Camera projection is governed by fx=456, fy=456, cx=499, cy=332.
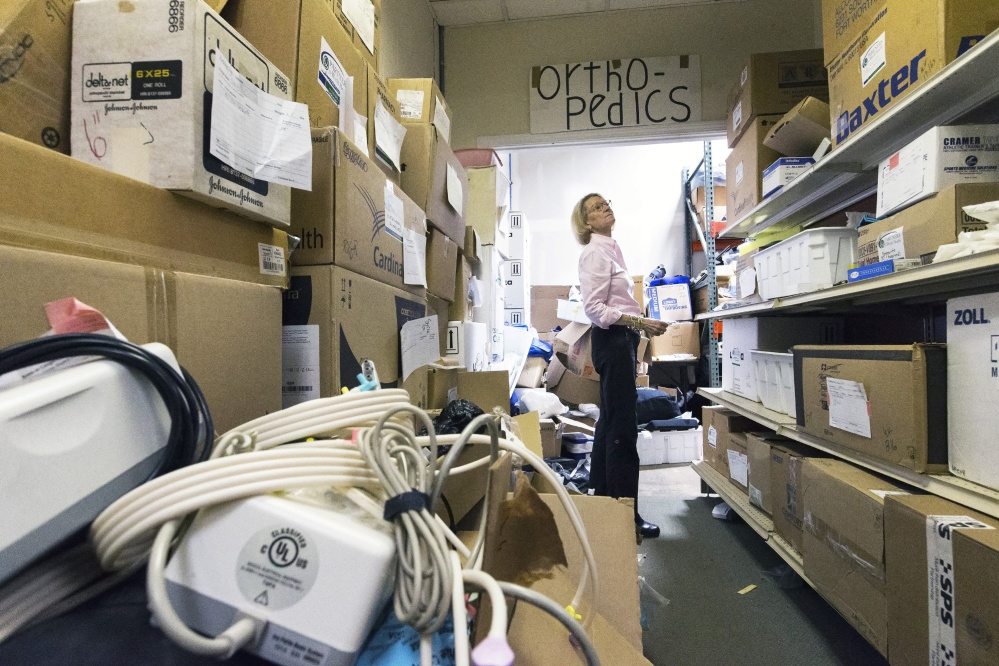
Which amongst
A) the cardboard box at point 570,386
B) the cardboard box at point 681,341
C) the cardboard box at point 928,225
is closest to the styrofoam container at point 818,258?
the cardboard box at point 928,225

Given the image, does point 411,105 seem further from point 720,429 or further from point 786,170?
point 720,429

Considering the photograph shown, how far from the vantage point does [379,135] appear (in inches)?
43.3

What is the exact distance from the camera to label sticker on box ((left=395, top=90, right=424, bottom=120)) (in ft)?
4.70

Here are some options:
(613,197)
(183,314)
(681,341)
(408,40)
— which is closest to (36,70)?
(183,314)

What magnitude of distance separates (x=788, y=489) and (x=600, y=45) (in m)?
2.55

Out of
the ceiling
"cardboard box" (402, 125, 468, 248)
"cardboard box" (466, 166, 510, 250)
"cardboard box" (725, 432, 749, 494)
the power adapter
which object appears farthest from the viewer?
the ceiling

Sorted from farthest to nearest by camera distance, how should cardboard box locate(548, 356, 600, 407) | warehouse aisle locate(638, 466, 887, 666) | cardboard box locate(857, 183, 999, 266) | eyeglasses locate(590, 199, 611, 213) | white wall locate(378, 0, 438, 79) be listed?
cardboard box locate(548, 356, 600, 407) < eyeglasses locate(590, 199, 611, 213) < white wall locate(378, 0, 438, 79) < warehouse aisle locate(638, 466, 887, 666) < cardboard box locate(857, 183, 999, 266)

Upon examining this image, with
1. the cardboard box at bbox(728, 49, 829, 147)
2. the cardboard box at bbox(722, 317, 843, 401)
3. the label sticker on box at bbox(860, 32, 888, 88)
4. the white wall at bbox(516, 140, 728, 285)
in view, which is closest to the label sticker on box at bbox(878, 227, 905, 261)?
the label sticker on box at bbox(860, 32, 888, 88)

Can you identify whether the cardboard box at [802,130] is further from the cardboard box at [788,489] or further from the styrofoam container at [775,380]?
the cardboard box at [788,489]

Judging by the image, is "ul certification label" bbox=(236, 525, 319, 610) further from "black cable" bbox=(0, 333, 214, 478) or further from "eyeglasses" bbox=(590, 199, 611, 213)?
"eyeglasses" bbox=(590, 199, 611, 213)

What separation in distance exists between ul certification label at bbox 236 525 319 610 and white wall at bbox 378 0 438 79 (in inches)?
74.4

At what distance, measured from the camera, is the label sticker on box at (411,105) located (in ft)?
4.70

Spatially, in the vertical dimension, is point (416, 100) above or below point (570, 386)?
above

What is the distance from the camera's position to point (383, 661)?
1.25 feet
